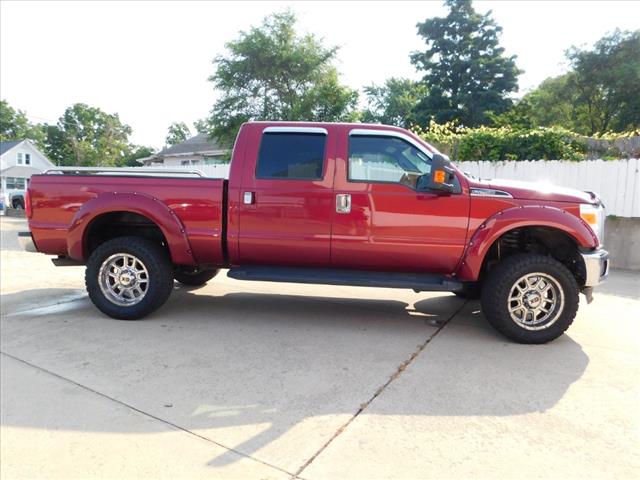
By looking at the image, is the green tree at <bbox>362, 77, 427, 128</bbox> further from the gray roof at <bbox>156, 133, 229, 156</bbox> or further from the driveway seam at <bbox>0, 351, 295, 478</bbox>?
the driveway seam at <bbox>0, 351, 295, 478</bbox>

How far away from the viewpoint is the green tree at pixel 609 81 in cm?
2734

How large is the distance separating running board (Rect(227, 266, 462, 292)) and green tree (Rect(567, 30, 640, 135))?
95.8 feet

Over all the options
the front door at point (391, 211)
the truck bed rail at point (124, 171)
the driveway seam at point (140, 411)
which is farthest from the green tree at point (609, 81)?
the driveway seam at point (140, 411)

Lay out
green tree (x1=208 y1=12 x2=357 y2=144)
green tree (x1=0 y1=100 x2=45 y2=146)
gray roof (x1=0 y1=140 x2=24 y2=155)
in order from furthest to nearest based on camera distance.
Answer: green tree (x1=0 y1=100 x2=45 y2=146), gray roof (x1=0 y1=140 x2=24 y2=155), green tree (x1=208 y1=12 x2=357 y2=144)

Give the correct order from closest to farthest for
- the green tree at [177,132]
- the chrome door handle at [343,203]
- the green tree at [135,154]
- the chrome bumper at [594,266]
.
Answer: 1. the chrome bumper at [594,266]
2. the chrome door handle at [343,203]
3. the green tree at [135,154]
4. the green tree at [177,132]

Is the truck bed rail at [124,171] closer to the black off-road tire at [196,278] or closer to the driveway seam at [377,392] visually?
the black off-road tire at [196,278]

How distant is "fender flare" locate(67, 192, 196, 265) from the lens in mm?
4633

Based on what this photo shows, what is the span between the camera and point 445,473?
7.62 ft

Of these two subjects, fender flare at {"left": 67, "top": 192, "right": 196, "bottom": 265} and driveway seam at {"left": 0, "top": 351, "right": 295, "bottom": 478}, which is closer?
driveway seam at {"left": 0, "top": 351, "right": 295, "bottom": 478}

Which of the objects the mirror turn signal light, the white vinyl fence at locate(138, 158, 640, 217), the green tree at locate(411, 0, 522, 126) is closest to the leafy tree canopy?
the green tree at locate(411, 0, 522, 126)

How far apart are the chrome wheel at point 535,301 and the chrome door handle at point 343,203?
1.68m

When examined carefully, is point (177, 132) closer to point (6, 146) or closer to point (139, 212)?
point (6, 146)

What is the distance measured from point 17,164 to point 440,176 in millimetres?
54447

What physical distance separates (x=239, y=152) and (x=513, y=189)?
2677 millimetres
